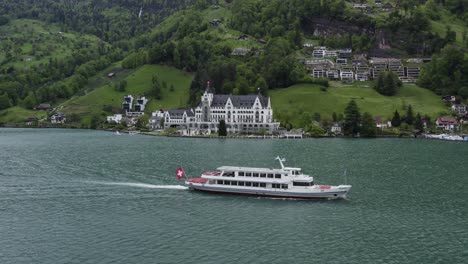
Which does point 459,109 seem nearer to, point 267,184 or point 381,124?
point 381,124

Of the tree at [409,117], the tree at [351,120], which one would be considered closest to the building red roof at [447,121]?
the tree at [409,117]

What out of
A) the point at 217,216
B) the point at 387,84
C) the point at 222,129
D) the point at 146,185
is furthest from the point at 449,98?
the point at 217,216

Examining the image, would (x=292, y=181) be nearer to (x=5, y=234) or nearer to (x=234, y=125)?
(x=5, y=234)

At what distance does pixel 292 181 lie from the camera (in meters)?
66.8

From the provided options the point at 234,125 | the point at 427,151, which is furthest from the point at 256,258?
the point at 234,125

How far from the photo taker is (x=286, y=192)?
2611 inches

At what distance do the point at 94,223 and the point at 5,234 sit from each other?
8.72 metres

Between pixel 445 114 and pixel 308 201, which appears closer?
pixel 308 201

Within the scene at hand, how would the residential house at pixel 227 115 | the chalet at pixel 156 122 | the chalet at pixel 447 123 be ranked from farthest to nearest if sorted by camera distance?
the chalet at pixel 156 122
the residential house at pixel 227 115
the chalet at pixel 447 123

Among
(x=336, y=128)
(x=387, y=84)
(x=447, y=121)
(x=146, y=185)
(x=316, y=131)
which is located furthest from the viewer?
(x=387, y=84)

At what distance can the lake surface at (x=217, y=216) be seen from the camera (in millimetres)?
45469

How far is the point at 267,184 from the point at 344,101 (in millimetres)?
120327

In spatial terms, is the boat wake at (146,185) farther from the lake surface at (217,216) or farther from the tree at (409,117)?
the tree at (409,117)

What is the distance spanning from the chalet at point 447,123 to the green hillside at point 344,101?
6271mm
